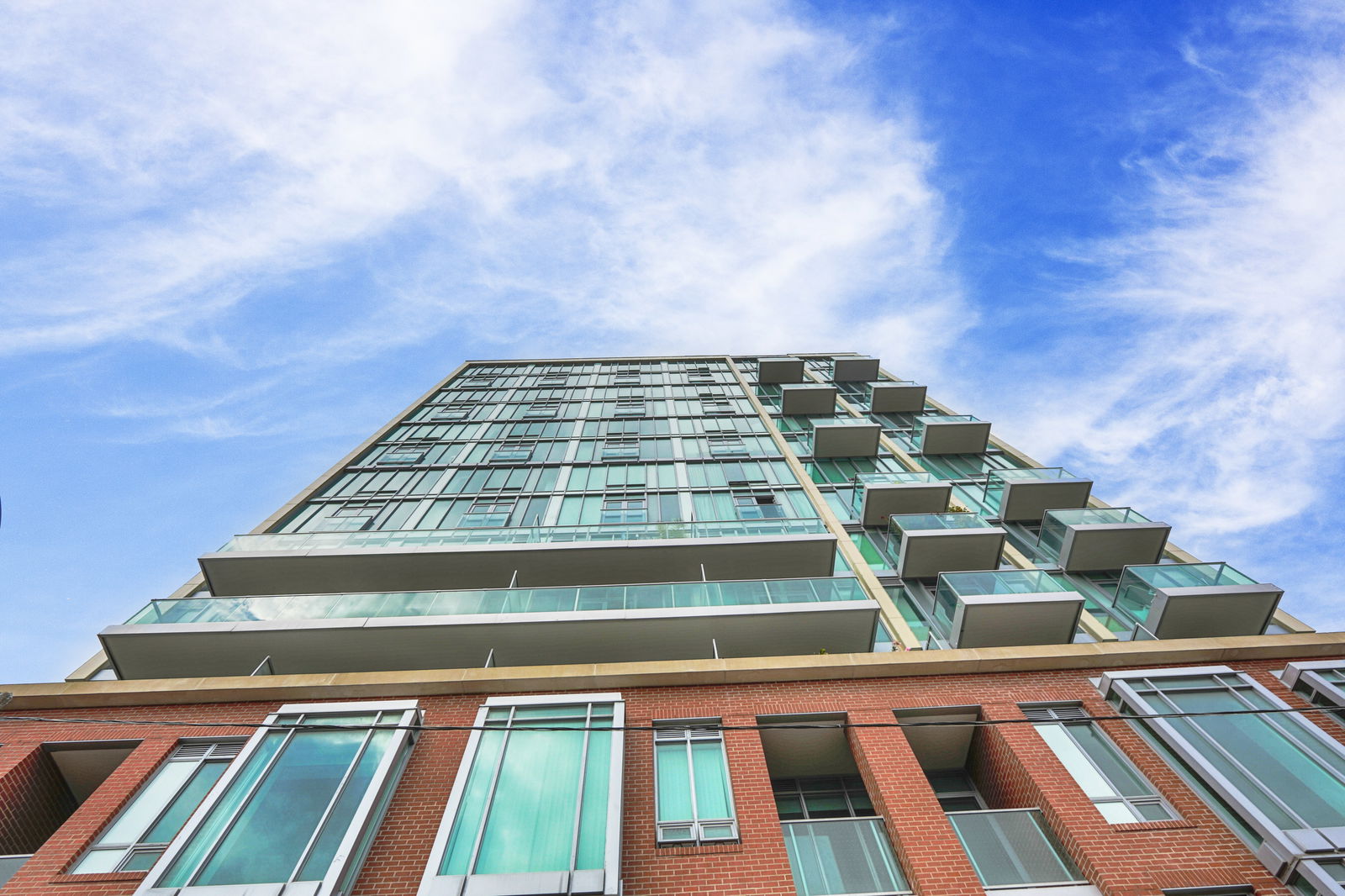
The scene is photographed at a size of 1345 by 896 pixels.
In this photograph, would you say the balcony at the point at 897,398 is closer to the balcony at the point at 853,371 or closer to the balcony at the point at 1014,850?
the balcony at the point at 853,371

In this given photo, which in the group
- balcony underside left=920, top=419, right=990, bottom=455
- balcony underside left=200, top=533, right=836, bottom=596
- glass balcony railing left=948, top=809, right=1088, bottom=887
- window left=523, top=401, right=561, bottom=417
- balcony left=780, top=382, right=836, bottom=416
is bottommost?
glass balcony railing left=948, top=809, right=1088, bottom=887

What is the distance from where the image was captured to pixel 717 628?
14062 mm

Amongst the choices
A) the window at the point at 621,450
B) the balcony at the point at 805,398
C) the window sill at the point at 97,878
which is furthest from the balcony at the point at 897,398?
the window sill at the point at 97,878

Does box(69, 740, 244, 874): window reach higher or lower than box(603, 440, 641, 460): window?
lower

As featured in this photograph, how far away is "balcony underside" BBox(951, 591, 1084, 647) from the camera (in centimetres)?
1420

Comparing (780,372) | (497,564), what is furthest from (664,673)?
(780,372)

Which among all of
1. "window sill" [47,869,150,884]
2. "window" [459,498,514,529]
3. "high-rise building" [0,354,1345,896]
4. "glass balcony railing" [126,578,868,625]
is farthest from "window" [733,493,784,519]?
"window sill" [47,869,150,884]

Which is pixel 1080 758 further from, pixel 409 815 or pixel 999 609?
pixel 409 815

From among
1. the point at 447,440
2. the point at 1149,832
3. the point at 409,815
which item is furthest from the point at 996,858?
the point at 447,440

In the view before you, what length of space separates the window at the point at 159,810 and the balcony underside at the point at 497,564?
7.12 metres

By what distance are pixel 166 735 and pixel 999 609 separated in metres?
16.8

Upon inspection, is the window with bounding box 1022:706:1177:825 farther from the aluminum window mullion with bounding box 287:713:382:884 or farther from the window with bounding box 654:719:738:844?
the aluminum window mullion with bounding box 287:713:382:884

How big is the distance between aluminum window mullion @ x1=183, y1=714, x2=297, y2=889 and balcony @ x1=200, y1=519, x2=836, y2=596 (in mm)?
7039

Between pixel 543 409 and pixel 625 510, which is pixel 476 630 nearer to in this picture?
pixel 625 510
